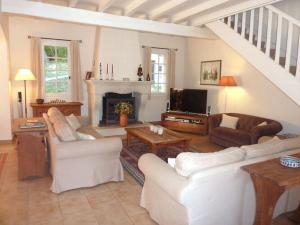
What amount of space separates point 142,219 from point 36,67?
484cm

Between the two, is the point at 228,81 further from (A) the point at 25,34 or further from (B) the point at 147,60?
(A) the point at 25,34

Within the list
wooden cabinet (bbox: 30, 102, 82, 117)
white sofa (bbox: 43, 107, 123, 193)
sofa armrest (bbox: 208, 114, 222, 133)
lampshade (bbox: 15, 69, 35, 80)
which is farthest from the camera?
wooden cabinet (bbox: 30, 102, 82, 117)

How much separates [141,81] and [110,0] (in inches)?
116

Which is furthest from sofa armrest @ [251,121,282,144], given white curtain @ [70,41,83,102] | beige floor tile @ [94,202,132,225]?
white curtain @ [70,41,83,102]

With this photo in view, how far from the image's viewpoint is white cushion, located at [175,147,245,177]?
211cm

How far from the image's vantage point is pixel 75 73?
6406 mm

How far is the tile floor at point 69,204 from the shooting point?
103 inches

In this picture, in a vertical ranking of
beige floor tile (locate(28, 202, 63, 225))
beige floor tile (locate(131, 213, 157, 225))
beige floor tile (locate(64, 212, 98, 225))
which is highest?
beige floor tile (locate(28, 202, 63, 225))

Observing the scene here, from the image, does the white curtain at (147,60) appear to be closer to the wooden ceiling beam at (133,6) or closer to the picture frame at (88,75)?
the picture frame at (88,75)

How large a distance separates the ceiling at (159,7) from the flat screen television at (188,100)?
7.34ft

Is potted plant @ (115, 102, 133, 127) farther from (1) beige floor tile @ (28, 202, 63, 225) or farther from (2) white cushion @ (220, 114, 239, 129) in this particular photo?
(1) beige floor tile @ (28, 202, 63, 225)

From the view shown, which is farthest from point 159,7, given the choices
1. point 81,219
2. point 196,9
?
Answer: point 81,219

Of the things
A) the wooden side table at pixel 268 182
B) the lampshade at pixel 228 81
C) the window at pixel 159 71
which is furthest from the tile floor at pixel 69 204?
the window at pixel 159 71

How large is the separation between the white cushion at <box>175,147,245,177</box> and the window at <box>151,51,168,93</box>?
554 centimetres
